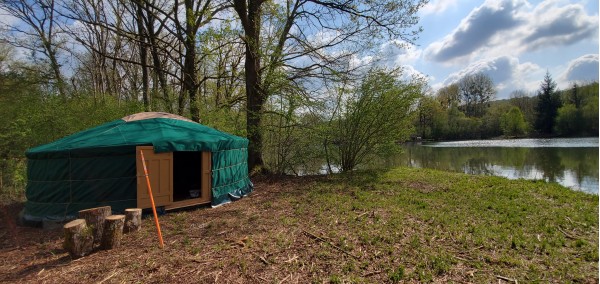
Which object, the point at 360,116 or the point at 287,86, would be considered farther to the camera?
the point at 360,116

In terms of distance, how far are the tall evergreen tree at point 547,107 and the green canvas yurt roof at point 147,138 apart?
125 feet

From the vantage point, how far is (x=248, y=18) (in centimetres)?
926

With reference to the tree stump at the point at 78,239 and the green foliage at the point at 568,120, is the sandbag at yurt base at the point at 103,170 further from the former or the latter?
the green foliage at the point at 568,120

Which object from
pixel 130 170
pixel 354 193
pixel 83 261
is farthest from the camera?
pixel 354 193

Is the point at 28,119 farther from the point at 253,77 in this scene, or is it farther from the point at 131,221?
the point at 131,221

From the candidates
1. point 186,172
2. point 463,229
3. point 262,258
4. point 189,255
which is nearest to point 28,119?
point 186,172

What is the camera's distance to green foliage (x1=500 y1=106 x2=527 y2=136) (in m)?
36.4

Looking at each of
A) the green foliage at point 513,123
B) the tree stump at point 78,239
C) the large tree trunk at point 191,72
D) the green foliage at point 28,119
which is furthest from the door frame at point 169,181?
the green foliage at point 513,123

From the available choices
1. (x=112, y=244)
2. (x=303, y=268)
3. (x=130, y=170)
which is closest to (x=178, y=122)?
(x=130, y=170)

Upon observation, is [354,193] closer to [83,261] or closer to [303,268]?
[303,268]

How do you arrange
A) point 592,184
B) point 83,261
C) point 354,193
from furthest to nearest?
point 592,184, point 354,193, point 83,261

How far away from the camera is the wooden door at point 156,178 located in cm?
545

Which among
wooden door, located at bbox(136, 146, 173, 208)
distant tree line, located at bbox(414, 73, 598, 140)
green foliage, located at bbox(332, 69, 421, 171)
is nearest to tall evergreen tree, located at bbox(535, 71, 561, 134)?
distant tree line, located at bbox(414, 73, 598, 140)

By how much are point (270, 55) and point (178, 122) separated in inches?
134
